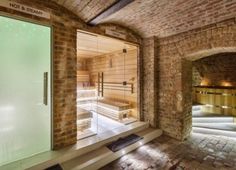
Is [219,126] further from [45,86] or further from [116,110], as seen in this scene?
[45,86]

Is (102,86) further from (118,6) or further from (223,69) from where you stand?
(223,69)

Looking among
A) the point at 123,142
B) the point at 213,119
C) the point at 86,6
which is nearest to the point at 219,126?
the point at 213,119

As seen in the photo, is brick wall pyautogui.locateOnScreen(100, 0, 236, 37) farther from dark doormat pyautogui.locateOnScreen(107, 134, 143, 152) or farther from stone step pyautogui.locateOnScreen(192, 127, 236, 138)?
stone step pyautogui.locateOnScreen(192, 127, 236, 138)

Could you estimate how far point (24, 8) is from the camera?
8.07ft

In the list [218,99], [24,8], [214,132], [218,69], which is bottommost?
[214,132]

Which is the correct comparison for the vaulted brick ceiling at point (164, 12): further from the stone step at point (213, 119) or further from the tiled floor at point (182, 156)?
the stone step at point (213, 119)

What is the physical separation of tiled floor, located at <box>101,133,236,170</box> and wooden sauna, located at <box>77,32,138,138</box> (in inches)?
50.9

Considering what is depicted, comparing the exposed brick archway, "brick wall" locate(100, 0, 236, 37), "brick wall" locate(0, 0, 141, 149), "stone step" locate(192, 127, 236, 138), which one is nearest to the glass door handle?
"brick wall" locate(0, 0, 141, 149)

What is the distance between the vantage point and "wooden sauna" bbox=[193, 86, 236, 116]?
5691 millimetres

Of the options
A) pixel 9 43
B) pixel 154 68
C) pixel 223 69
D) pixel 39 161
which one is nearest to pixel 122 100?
pixel 154 68

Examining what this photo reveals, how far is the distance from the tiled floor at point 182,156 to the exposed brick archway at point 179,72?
440 millimetres

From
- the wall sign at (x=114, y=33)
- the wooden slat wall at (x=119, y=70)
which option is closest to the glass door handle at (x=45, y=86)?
the wall sign at (x=114, y=33)

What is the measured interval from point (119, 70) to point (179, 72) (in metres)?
2.13

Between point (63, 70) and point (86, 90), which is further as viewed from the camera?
point (86, 90)
